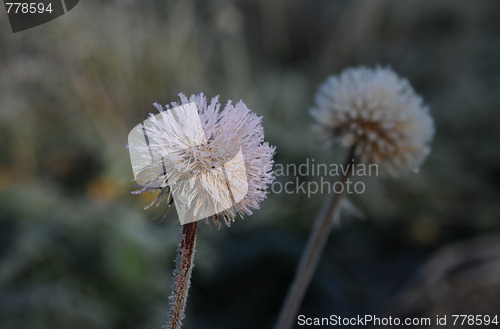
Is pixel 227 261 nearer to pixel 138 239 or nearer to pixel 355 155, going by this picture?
pixel 138 239

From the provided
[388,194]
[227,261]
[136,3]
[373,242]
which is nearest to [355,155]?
[227,261]

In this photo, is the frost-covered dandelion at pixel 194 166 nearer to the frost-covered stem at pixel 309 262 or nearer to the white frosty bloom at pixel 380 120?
the frost-covered stem at pixel 309 262

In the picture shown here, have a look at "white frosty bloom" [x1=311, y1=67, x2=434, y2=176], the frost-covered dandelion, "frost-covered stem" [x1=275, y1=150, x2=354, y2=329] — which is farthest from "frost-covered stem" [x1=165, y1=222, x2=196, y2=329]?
"white frosty bloom" [x1=311, y1=67, x2=434, y2=176]

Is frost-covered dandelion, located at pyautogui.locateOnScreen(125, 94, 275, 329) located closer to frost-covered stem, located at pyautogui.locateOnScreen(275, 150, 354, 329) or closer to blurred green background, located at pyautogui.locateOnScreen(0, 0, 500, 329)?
frost-covered stem, located at pyautogui.locateOnScreen(275, 150, 354, 329)

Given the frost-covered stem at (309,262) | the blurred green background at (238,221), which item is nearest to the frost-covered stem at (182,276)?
the frost-covered stem at (309,262)

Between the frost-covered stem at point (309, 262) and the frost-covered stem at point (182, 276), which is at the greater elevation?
the frost-covered stem at point (309, 262)

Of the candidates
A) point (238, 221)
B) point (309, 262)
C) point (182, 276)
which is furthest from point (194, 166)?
point (238, 221)

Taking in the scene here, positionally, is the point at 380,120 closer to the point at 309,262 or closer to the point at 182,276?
the point at 309,262
